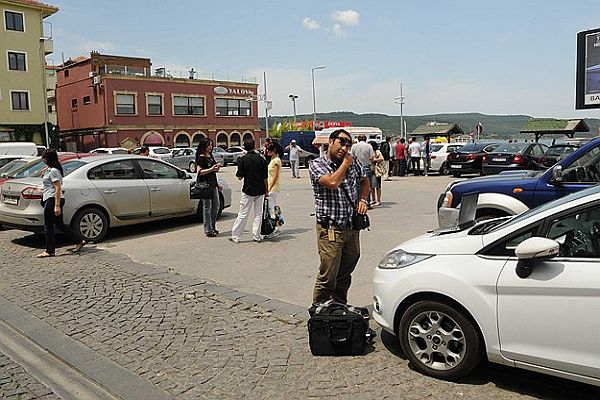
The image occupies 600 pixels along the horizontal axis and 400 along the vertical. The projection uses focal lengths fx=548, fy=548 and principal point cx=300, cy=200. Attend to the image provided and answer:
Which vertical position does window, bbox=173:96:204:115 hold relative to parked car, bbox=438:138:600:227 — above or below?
above

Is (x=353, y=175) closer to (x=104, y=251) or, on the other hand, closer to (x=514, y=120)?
(x=104, y=251)

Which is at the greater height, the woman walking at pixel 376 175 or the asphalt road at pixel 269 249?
the woman walking at pixel 376 175

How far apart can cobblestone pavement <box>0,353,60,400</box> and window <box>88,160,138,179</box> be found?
18.5 ft

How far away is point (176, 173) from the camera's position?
444 inches

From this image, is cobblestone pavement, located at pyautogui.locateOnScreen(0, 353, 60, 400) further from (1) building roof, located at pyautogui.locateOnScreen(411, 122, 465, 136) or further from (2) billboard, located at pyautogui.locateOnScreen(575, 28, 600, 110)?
(1) building roof, located at pyautogui.locateOnScreen(411, 122, 465, 136)

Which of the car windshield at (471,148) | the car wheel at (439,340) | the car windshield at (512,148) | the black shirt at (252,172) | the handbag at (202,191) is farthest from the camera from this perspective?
the car windshield at (471,148)

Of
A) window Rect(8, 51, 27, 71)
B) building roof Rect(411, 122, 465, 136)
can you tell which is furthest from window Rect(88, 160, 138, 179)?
window Rect(8, 51, 27, 71)

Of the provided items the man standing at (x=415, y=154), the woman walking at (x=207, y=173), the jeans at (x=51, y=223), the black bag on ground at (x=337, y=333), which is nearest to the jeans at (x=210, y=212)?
the woman walking at (x=207, y=173)

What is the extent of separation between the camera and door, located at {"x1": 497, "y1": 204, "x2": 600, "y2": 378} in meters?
3.43

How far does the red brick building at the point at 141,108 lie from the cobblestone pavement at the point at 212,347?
136 feet

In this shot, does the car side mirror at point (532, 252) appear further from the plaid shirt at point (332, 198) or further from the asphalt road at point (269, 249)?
the asphalt road at point (269, 249)

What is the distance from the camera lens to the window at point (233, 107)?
177 ft

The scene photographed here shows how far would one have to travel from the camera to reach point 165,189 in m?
10.8

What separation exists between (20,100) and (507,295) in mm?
46488
